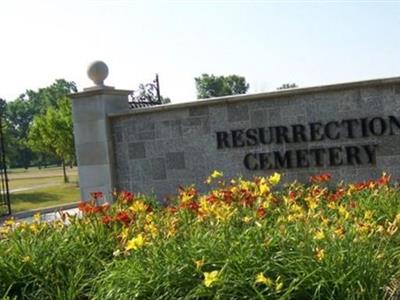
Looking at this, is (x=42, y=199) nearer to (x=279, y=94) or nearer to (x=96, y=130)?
(x=96, y=130)

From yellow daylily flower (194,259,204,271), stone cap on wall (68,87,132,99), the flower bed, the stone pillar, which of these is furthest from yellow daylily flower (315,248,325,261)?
stone cap on wall (68,87,132,99)

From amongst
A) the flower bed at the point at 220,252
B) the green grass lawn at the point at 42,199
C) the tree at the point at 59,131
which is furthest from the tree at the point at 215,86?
the flower bed at the point at 220,252

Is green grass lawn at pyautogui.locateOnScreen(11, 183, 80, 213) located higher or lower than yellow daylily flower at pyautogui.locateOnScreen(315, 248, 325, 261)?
lower

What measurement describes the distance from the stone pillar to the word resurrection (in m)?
2.06

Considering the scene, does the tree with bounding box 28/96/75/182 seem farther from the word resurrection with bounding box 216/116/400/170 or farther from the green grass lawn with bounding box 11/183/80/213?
the word resurrection with bounding box 216/116/400/170

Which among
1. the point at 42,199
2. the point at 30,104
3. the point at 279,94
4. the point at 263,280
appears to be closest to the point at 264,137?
the point at 279,94

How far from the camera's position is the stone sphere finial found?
9.61 meters

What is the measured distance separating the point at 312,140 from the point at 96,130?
3.68 meters

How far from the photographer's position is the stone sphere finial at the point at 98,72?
961 centimetres

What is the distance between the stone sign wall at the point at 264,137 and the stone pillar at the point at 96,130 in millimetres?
125

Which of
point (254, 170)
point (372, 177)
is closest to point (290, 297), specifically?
point (372, 177)

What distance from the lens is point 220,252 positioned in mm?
3475

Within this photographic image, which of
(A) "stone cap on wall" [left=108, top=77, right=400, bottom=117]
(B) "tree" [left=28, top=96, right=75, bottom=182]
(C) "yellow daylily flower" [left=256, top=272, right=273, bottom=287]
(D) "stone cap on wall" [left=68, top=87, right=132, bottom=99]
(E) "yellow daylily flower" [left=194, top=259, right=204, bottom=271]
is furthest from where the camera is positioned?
(B) "tree" [left=28, top=96, right=75, bottom=182]

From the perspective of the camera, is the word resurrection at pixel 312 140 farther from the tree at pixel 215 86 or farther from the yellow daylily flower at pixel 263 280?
the tree at pixel 215 86
